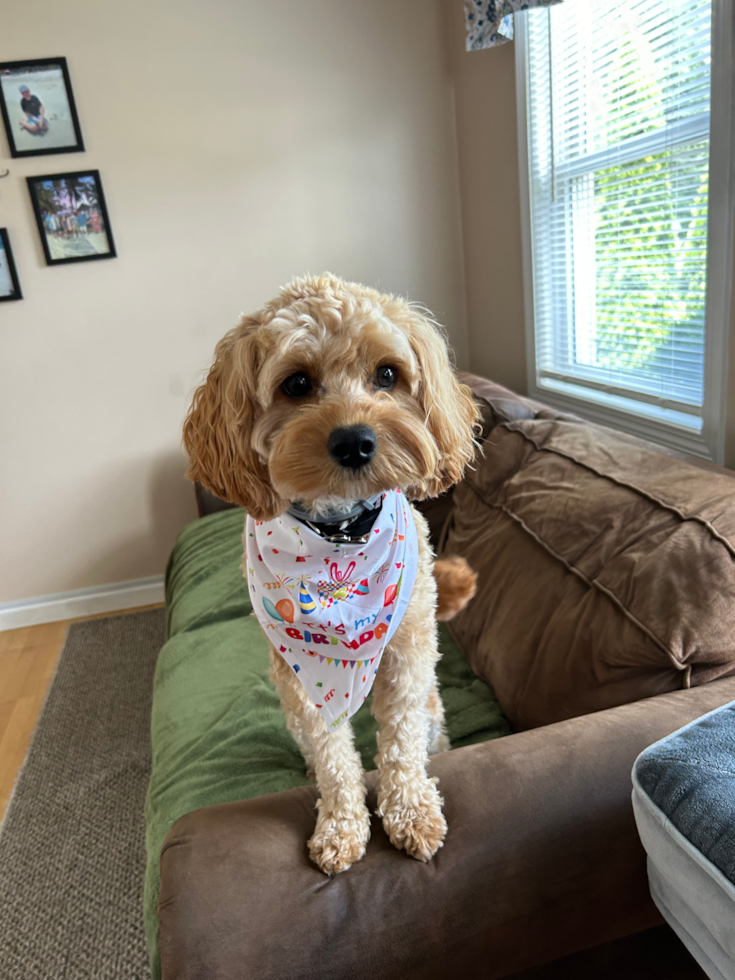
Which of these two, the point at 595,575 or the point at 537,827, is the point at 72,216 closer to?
the point at 595,575

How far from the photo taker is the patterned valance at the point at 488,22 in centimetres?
212

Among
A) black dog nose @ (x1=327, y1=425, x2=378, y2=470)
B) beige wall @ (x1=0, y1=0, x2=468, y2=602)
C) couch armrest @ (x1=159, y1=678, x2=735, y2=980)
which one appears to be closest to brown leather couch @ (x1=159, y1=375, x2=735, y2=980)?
couch armrest @ (x1=159, y1=678, x2=735, y2=980)

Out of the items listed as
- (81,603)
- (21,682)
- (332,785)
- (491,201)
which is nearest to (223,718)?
(332,785)

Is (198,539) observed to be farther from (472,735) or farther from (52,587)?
(472,735)

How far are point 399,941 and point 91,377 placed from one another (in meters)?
3.02

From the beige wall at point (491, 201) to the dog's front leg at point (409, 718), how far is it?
6.38 ft

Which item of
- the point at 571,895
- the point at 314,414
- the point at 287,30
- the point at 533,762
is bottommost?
the point at 571,895

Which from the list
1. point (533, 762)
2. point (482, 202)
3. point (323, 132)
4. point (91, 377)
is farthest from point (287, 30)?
point (533, 762)

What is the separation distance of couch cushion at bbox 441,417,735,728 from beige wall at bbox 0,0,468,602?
6.34ft

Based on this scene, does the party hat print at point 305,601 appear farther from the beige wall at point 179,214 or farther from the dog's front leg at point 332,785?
Answer: the beige wall at point 179,214

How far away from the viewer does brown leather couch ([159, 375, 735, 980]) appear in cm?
86

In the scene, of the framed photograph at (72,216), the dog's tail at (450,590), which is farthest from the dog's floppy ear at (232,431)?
the framed photograph at (72,216)

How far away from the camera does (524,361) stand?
2.92m

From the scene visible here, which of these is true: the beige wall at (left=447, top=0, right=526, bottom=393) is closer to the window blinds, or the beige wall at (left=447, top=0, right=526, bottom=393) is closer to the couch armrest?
the window blinds
